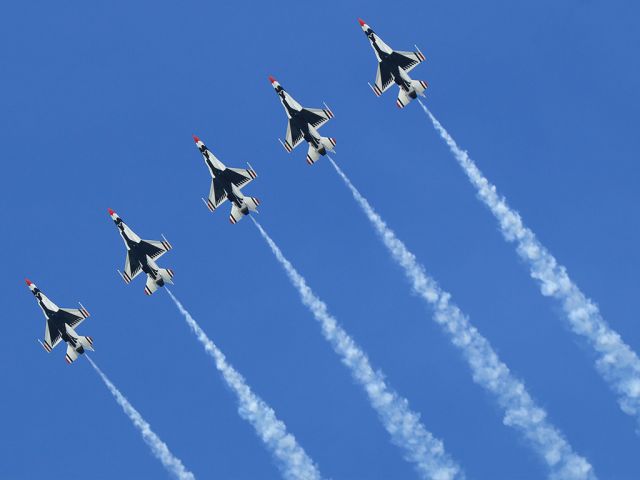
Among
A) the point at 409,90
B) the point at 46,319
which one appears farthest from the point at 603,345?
the point at 46,319

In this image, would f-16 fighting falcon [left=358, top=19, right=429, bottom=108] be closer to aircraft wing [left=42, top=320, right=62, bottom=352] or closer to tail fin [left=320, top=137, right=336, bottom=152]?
tail fin [left=320, top=137, right=336, bottom=152]

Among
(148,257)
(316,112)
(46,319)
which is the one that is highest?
(316,112)

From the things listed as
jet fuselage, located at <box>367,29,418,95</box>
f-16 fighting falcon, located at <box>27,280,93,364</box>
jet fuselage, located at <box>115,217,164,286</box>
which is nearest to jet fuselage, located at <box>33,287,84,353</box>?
f-16 fighting falcon, located at <box>27,280,93,364</box>

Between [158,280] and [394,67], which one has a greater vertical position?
[394,67]

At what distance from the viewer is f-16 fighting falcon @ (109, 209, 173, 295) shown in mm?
115125

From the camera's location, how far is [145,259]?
380 ft

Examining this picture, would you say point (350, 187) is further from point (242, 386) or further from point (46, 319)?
point (46, 319)

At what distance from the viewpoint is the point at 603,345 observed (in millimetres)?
102250

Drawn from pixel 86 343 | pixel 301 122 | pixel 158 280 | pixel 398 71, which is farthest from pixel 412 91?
pixel 86 343

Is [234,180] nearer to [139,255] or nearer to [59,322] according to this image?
[139,255]

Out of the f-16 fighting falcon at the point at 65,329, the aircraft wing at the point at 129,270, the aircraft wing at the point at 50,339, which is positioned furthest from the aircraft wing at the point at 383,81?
Result: the aircraft wing at the point at 50,339

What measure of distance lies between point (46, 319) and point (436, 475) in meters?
37.8

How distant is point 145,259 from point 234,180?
1025 centimetres

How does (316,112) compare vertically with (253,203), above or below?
above
